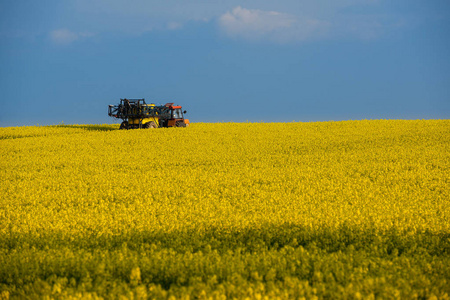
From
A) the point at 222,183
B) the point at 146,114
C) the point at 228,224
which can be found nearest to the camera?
the point at 228,224

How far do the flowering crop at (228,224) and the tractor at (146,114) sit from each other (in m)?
14.0

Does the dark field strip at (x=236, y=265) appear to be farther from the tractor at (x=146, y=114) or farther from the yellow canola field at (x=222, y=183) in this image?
the tractor at (x=146, y=114)

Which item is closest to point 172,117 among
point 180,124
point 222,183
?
point 180,124

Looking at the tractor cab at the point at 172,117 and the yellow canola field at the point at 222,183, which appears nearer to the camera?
the yellow canola field at the point at 222,183

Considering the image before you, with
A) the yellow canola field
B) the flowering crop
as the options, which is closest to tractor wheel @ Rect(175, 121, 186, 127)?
the yellow canola field

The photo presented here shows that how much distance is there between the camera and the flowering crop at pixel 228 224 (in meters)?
7.09

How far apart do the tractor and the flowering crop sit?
14022mm

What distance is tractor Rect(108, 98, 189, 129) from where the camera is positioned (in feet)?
134

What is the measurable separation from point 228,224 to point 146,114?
32.2m

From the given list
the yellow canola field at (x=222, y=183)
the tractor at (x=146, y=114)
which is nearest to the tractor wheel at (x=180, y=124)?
the tractor at (x=146, y=114)

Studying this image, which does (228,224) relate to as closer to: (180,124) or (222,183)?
(222,183)

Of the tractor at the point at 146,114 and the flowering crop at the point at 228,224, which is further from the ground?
the tractor at the point at 146,114

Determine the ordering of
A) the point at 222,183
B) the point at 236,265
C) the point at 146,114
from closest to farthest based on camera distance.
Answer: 1. the point at 236,265
2. the point at 222,183
3. the point at 146,114

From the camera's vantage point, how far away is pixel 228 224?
437 inches
